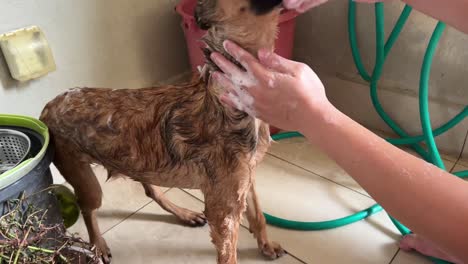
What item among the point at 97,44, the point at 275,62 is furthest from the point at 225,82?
the point at 97,44

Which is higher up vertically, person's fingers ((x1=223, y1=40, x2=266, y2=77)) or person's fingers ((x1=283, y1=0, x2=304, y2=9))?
person's fingers ((x1=283, y1=0, x2=304, y2=9))

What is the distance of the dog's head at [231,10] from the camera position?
881mm

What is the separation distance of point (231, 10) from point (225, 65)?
0.45 feet

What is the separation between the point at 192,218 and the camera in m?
1.80

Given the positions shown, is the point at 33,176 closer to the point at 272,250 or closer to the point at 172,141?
the point at 172,141

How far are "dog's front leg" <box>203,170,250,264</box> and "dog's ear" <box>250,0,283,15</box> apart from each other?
47cm

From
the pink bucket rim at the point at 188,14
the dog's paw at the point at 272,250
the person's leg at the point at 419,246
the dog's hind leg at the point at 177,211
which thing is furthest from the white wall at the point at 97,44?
the person's leg at the point at 419,246

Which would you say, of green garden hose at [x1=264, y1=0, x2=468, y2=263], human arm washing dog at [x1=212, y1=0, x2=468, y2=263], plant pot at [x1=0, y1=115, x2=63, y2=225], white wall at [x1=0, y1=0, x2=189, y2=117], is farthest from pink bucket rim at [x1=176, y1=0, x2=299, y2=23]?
plant pot at [x1=0, y1=115, x2=63, y2=225]

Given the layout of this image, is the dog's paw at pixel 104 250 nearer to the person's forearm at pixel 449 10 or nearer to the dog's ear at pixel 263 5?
the dog's ear at pixel 263 5

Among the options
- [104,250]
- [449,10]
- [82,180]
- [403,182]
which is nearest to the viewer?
[403,182]

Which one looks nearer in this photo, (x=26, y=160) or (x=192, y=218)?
(x=26, y=160)

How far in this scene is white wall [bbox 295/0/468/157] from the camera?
75.2 inches

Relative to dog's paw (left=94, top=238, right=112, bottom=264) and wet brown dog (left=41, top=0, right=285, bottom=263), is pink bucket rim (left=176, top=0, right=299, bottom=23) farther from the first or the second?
dog's paw (left=94, top=238, right=112, bottom=264)

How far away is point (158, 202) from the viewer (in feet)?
5.96
